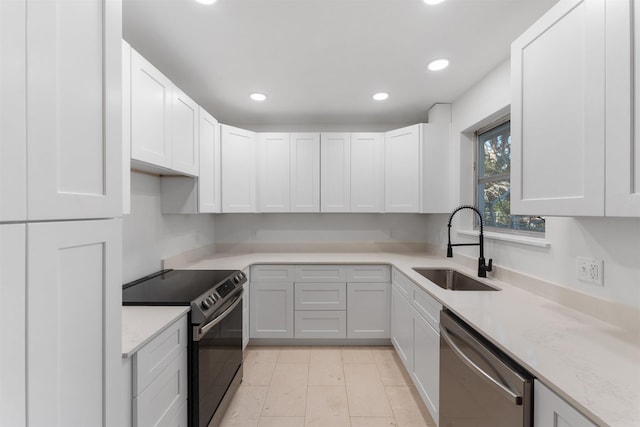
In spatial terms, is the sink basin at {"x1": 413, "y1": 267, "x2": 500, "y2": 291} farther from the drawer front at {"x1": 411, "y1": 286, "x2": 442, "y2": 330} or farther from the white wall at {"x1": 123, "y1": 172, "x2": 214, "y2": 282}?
the white wall at {"x1": 123, "y1": 172, "x2": 214, "y2": 282}

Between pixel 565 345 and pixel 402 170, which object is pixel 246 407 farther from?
pixel 402 170

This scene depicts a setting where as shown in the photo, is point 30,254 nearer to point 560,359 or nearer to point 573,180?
point 560,359

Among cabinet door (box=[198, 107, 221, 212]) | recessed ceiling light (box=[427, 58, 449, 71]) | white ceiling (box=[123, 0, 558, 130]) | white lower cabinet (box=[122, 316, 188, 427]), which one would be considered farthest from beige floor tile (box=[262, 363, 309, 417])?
recessed ceiling light (box=[427, 58, 449, 71])

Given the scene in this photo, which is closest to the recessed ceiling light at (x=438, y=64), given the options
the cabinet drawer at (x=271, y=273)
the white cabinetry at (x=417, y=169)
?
the white cabinetry at (x=417, y=169)

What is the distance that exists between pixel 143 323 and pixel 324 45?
190 cm

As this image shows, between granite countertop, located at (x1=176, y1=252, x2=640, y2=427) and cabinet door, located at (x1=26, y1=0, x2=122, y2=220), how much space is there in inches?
54.4

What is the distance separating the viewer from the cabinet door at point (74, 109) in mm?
596

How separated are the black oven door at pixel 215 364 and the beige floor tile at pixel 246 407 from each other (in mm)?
67

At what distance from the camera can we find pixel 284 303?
291 centimetres

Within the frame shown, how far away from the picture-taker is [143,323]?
132 centimetres

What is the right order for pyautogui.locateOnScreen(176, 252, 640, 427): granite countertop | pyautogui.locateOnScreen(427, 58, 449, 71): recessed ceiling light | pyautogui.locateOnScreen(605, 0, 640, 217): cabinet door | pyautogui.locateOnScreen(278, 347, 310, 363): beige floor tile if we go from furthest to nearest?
pyautogui.locateOnScreen(278, 347, 310, 363): beige floor tile → pyautogui.locateOnScreen(427, 58, 449, 71): recessed ceiling light → pyautogui.locateOnScreen(605, 0, 640, 217): cabinet door → pyautogui.locateOnScreen(176, 252, 640, 427): granite countertop

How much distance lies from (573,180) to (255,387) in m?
2.39

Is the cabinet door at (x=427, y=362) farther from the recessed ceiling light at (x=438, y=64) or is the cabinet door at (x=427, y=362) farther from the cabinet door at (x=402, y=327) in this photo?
the recessed ceiling light at (x=438, y=64)

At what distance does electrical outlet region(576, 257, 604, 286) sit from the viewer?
1.36 m
